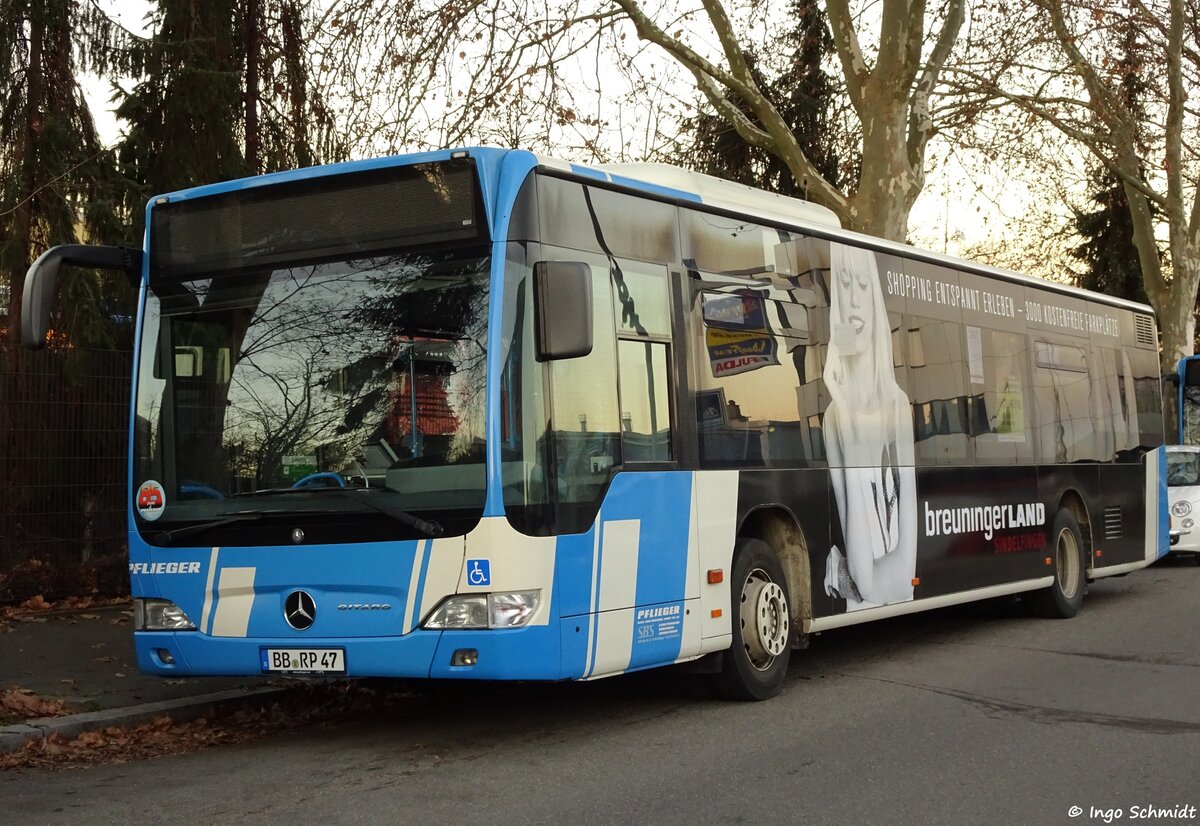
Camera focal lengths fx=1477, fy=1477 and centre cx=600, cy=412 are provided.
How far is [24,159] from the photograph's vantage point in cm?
1424

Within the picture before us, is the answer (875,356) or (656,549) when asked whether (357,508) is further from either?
(875,356)

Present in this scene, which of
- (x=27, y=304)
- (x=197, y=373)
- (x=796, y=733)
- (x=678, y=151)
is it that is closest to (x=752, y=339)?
(x=796, y=733)

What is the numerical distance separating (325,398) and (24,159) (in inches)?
320

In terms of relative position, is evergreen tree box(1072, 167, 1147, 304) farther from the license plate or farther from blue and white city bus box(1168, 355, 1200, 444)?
the license plate

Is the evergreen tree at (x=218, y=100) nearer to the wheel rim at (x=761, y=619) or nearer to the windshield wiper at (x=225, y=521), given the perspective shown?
the windshield wiper at (x=225, y=521)

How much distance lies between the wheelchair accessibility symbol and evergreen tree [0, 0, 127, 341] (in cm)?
802

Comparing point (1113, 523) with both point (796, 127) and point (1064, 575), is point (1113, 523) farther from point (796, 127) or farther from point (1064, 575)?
point (796, 127)

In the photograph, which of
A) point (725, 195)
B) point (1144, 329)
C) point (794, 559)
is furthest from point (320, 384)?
point (1144, 329)

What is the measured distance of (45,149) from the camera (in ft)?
46.5

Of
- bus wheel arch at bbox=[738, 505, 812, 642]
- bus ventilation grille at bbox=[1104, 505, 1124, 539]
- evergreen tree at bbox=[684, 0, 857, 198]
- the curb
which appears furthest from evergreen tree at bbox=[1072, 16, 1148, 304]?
the curb

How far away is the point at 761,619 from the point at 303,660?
120 inches

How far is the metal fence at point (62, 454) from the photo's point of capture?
12.8 meters

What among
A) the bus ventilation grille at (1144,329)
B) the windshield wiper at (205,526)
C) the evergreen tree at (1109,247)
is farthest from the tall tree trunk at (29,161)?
the evergreen tree at (1109,247)

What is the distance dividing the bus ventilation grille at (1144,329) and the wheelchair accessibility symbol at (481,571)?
11.3 meters
